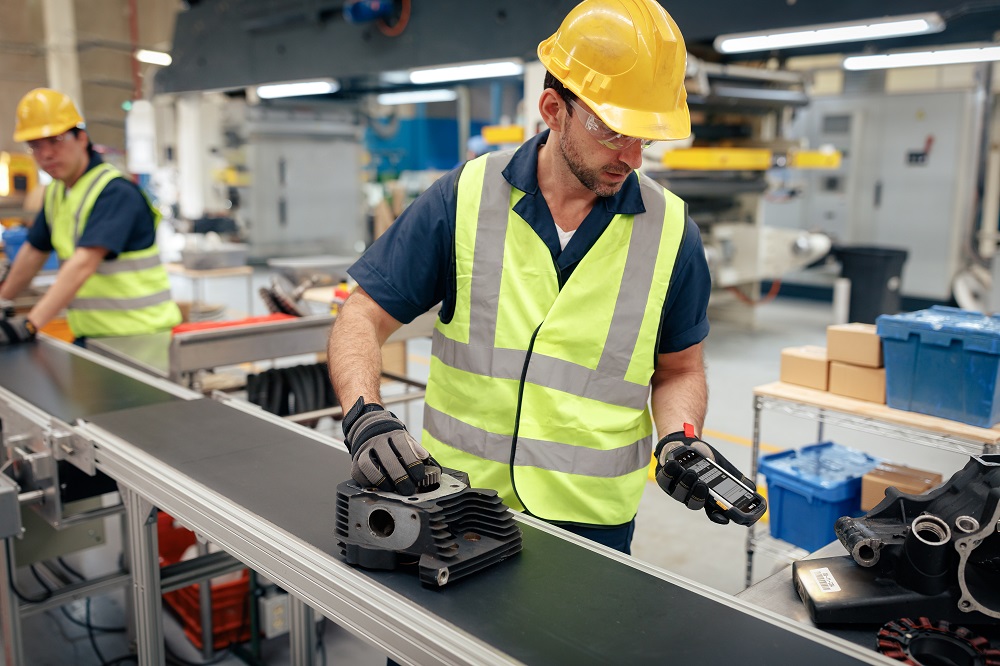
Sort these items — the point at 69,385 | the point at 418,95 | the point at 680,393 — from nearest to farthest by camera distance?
the point at 680,393
the point at 69,385
the point at 418,95

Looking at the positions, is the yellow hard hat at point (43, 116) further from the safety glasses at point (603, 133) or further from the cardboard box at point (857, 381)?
the cardboard box at point (857, 381)

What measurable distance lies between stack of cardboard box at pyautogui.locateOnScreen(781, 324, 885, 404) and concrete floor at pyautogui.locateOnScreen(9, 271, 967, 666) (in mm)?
755

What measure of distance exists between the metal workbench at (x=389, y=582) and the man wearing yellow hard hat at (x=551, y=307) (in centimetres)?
21

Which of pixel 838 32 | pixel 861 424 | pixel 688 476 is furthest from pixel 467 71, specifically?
pixel 688 476

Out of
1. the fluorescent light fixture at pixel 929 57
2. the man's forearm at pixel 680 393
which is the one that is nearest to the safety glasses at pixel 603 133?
the man's forearm at pixel 680 393

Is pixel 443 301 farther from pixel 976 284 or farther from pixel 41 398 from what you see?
pixel 976 284

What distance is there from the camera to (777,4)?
488cm

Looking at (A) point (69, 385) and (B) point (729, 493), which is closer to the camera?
(B) point (729, 493)

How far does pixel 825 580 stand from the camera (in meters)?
1.32

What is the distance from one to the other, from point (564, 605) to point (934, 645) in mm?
538

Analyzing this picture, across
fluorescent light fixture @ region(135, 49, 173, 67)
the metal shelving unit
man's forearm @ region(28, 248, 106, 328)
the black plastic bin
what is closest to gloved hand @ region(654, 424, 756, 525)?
the metal shelving unit

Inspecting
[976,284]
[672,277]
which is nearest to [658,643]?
[672,277]

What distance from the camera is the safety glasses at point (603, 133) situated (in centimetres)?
154

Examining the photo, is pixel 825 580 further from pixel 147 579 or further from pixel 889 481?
pixel 889 481
